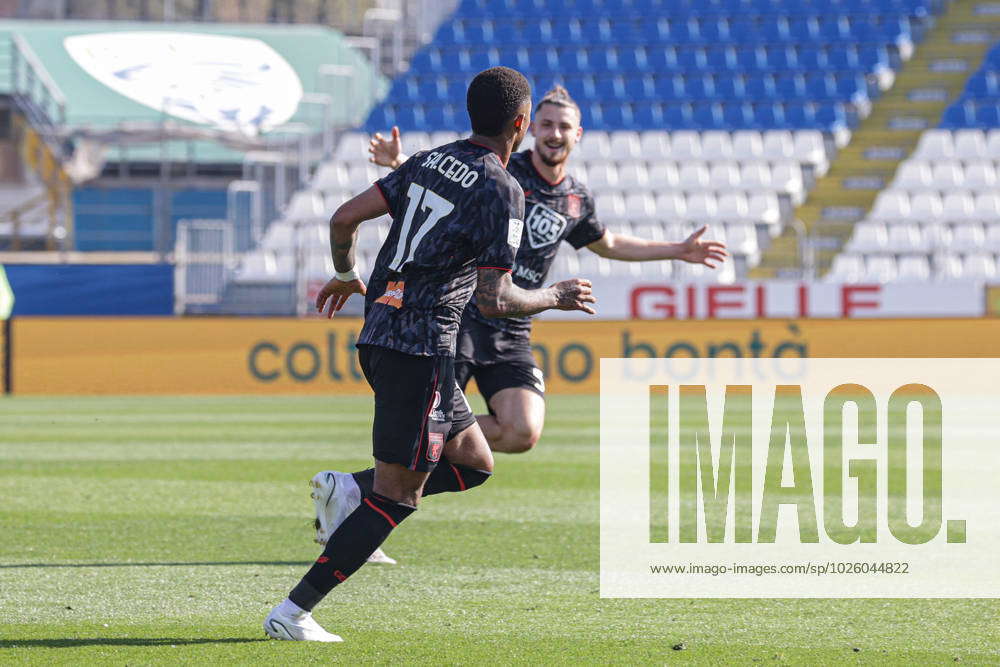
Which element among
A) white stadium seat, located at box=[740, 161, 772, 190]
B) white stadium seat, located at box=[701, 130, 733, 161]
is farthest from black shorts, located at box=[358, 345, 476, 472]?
white stadium seat, located at box=[701, 130, 733, 161]

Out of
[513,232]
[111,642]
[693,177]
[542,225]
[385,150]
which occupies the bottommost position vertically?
[111,642]

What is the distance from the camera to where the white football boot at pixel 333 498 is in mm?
6266

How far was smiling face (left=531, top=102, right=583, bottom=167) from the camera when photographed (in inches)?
309

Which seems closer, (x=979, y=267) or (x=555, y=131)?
(x=555, y=131)

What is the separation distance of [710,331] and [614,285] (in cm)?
164

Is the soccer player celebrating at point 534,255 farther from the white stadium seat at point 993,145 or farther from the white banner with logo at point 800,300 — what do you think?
the white stadium seat at point 993,145

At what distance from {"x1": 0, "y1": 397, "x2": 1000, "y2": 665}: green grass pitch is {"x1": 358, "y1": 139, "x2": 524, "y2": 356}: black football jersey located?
1.09m

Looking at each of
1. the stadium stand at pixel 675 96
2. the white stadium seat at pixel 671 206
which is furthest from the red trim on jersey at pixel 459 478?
the white stadium seat at pixel 671 206

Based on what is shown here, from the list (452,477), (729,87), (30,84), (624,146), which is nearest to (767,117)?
(729,87)

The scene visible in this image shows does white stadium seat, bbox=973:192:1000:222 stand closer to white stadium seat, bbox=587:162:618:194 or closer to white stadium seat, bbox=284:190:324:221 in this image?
white stadium seat, bbox=587:162:618:194

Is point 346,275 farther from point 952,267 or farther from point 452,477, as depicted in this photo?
point 952,267

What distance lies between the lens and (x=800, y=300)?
21.0 meters

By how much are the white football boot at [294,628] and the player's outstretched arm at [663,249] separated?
2870 millimetres

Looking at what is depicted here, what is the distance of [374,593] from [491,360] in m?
1.91
